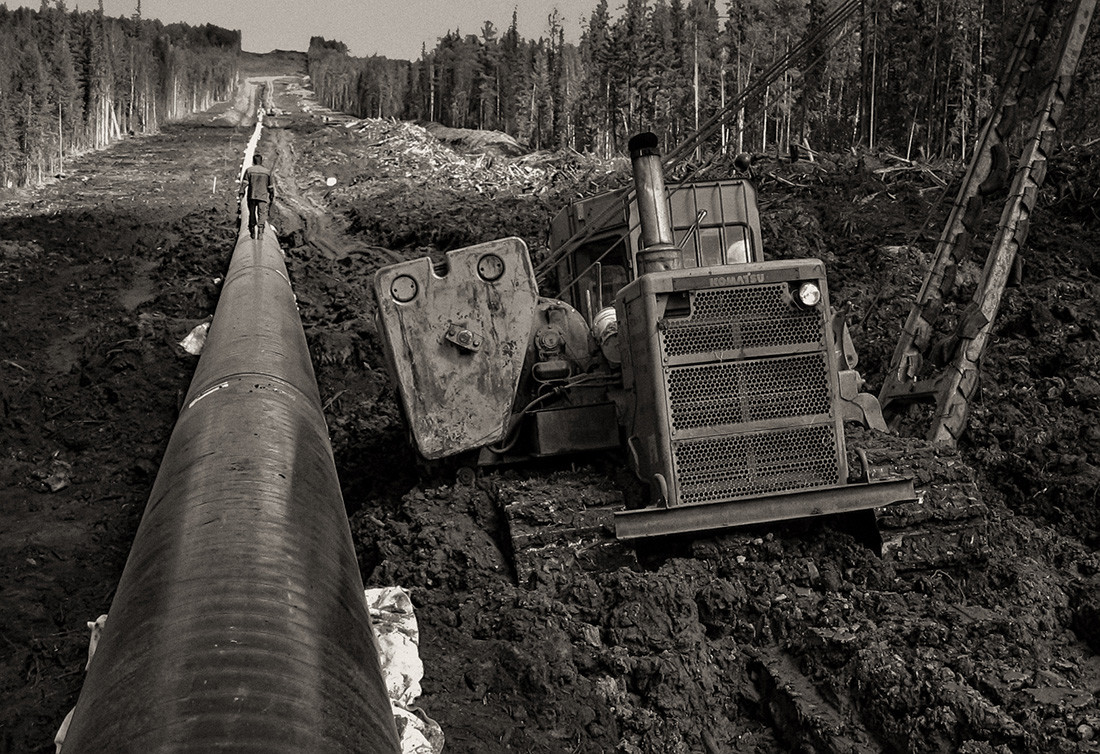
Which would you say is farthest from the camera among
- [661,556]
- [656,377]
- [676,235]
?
[676,235]

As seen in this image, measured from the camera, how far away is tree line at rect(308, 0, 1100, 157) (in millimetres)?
43469

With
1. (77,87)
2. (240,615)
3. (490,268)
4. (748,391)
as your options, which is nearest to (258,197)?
(490,268)

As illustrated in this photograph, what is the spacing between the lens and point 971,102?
4216 cm

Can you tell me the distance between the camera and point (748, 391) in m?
5.60

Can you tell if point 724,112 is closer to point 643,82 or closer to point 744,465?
point 744,465

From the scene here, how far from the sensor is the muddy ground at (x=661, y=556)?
453cm

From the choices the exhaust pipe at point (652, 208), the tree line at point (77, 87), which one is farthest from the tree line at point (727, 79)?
the exhaust pipe at point (652, 208)

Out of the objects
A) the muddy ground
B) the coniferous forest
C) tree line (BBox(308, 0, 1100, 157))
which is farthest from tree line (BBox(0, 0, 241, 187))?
the muddy ground

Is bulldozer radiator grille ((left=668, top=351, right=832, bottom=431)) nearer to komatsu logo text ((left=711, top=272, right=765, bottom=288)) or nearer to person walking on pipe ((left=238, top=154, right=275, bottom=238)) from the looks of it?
komatsu logo text ((left=711, top=272, right=765, bottom=288))

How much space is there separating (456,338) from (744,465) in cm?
192

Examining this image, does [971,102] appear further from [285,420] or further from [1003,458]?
[285,420]

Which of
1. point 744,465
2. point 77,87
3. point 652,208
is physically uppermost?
point 77,87

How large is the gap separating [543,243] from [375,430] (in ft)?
26.4

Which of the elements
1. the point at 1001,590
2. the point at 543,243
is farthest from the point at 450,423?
the point at 543,243
